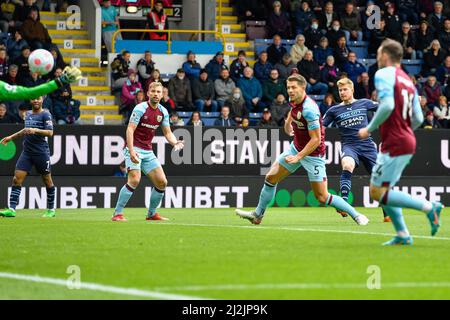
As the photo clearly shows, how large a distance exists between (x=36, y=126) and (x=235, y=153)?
6.90 m

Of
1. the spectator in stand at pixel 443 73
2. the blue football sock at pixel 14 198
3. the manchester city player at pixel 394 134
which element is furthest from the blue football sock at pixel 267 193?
the spectator in stand at pixel 443 73

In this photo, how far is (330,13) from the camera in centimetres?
3247

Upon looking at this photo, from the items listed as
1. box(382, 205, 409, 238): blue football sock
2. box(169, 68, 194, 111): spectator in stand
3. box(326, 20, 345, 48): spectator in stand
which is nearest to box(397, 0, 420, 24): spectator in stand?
box(326, 20, 345, 48): spectator in stand

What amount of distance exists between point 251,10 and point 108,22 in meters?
4.52

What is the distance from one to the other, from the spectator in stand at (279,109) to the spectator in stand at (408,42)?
20.8 ft

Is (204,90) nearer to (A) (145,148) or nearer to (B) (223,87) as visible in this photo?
(B) (223,87)

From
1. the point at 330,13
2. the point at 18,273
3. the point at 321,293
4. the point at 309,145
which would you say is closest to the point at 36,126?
the point at 309,145

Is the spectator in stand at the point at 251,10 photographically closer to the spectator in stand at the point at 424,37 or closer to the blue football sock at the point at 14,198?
the spectator in stand at the point at 424,37

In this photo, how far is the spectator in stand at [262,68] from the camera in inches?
1155

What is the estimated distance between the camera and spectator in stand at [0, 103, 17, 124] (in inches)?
947

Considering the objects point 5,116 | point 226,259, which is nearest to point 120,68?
point 5,116

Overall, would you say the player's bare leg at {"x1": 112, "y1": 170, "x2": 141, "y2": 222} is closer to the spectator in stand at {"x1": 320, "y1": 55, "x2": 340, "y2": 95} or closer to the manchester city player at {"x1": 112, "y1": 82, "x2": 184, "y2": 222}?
the manchester city player at {"x1": 112, "y1": 82, "x2": 184, "y2": 222}

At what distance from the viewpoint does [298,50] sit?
3052cm

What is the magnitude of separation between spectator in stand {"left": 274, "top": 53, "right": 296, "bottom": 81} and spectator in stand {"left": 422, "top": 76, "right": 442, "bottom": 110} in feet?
12.8
